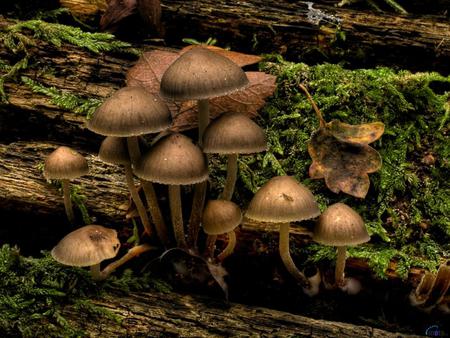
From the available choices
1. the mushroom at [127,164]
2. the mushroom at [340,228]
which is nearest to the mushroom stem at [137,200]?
the mushroom at [127,164]

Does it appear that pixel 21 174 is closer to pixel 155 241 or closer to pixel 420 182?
pixel 155 241

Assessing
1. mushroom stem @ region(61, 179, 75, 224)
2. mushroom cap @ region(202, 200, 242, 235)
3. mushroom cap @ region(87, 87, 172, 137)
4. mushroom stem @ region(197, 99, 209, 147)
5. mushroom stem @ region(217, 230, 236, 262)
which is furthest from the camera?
mushroom stem @ region(61, 179, 75, 224)

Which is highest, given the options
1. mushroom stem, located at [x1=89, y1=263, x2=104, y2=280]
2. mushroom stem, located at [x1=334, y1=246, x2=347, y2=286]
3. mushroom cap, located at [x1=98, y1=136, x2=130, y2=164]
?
mushroom cap, located at [x1=98, y1=136, x2=130, y2=164]

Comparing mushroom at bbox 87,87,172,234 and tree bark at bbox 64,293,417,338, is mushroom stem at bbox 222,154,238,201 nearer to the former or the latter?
mushroom at bbox 87,87,172,234

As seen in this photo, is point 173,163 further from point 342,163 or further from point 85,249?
point 342,163

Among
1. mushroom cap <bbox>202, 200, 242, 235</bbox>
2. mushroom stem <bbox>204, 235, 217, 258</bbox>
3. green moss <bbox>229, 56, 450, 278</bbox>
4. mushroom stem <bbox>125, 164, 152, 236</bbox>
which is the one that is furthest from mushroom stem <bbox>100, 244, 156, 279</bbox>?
green moss <bbox>229, 56, 450, 278</bbox>

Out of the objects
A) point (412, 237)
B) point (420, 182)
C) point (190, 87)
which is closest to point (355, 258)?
point (412, 237)

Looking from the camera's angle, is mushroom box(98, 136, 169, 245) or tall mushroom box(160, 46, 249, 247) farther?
mushroom box(98, 136, 169, 245)

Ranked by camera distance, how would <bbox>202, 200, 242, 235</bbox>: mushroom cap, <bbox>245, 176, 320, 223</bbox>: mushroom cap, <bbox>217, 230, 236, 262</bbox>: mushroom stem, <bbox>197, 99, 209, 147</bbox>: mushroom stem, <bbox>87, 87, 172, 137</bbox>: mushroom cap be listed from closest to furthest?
<bbox>87, 87, 172, 137</bbox>: mushroom cap < <bbox>245, 176, 320, 223</bbox>: mushroom cap < <bbox>202, 200, 242, 235</bbox>: mushroom cap < <bbox>197, 99, 209, 147</bbox>: mushroom stem < <bbox>217, 230, 236, 262</bbox>: mushroom stem
